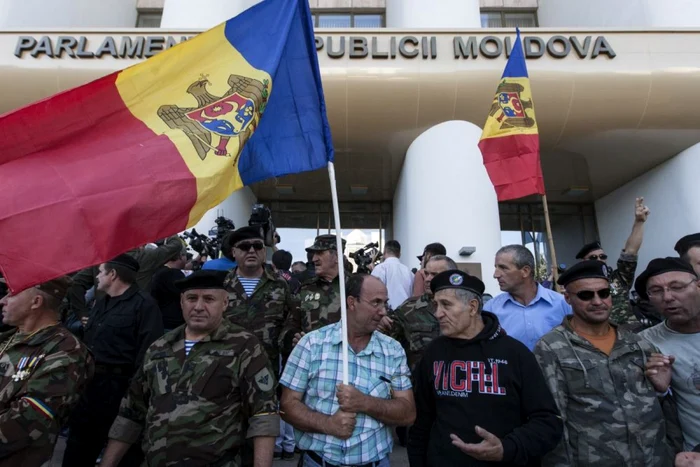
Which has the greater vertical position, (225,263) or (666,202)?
(666,202)

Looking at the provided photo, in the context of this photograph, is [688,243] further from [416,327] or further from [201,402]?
[201,402]

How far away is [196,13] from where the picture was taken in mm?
10305

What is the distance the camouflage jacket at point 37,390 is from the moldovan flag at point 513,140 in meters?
4.61

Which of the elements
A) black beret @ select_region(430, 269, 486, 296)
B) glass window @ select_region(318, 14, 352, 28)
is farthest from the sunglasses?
glass window @ select_region(318, 14, 352, 28)

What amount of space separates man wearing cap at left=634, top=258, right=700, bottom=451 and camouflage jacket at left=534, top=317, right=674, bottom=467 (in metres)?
0.14

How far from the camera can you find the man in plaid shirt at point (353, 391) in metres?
2.20

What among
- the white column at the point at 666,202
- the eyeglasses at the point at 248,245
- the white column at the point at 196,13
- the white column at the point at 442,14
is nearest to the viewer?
the eyeglasses at the point at 248,245

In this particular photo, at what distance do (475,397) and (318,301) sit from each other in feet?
6.33

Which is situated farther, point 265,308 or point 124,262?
point 265,308

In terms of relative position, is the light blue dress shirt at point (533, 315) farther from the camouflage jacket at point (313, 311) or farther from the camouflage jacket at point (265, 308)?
the camouflage jacket at point (265, 308)

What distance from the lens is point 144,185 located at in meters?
2.12

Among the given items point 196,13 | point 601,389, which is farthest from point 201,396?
point 196,13

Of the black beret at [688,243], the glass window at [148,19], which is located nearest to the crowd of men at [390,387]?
the black beret at [688,243]

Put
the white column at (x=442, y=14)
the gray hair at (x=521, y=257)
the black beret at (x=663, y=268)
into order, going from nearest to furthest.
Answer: the black beret at (x=663, y=268)
the gray hair at (x=521, y=257)
the white column at (x=442, y=14)
